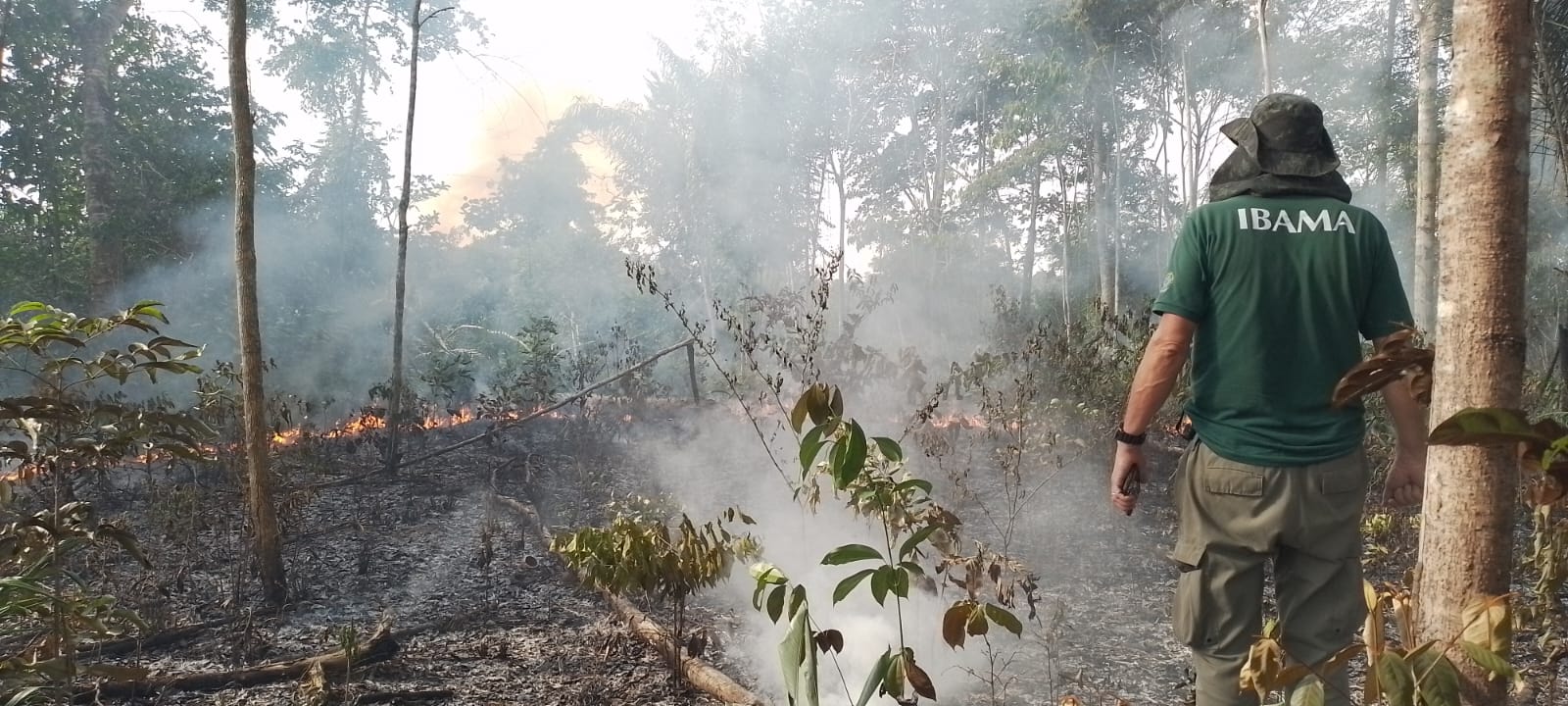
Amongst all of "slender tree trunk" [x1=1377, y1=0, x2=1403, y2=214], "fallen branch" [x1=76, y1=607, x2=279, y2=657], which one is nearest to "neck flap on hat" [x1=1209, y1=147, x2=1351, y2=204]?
"fallen branch" [x1=76, y1=607, x2=279, y2=657]

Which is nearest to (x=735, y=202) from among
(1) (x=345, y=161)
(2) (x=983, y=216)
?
(2) (x=983, y=216)

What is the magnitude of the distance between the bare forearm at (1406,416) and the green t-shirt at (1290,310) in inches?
3.9

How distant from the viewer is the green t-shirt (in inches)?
71.3

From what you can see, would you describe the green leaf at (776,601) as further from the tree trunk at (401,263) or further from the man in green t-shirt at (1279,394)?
the tree trunk at (401,263)

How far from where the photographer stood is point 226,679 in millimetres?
3121

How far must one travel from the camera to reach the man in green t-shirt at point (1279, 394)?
181 centimetres

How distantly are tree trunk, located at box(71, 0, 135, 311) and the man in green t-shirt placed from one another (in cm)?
1258

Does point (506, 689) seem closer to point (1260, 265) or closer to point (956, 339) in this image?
point (1260, 265)

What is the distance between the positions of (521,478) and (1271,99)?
21.0 ft

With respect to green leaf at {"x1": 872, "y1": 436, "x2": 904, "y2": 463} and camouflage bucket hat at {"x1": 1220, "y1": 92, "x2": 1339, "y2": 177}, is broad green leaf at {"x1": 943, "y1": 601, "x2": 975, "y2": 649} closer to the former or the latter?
green leaf at {"x1": 872, "y1": 436, "x2": 904, "y2": 463}

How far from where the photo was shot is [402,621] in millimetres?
4086

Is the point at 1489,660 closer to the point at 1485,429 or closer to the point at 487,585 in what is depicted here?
the point at 1485,429

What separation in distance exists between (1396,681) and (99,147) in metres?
13.8

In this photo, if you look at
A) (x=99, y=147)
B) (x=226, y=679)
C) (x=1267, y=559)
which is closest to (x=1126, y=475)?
(x=1267, y=559)
